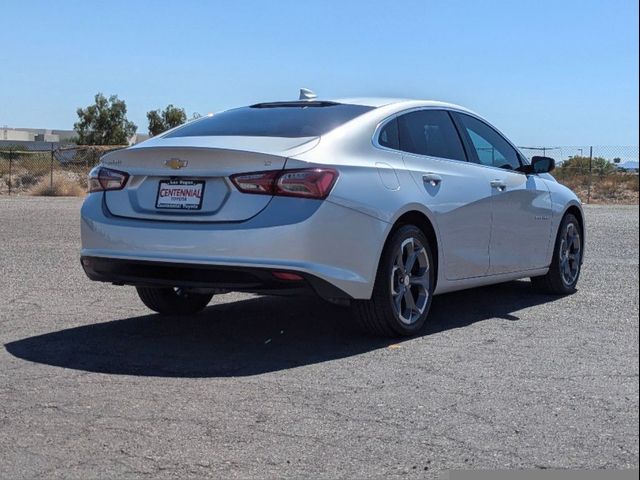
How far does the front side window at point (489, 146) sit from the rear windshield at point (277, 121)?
1152mm

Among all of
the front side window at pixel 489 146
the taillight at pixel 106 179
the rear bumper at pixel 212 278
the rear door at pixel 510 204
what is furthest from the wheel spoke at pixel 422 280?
the taillight at pixel 106 179

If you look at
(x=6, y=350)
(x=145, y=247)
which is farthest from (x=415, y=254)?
(x=6, y=350)

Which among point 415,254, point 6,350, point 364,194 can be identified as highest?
point 364,194

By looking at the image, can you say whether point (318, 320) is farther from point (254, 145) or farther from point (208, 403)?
point (208, 403)

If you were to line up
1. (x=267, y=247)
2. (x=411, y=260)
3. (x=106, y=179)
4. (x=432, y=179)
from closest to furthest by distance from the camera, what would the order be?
(x=267, y=247)
(x=106, y=179)
(x=411, y=260)
(x=432, y=179)

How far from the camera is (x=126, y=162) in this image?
5918mm

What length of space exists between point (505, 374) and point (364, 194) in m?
1.40

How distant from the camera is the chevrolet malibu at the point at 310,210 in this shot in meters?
5.45

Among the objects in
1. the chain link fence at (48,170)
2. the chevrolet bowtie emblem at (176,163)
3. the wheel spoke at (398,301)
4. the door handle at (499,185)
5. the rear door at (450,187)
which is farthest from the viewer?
the chain link fence at (48,170)

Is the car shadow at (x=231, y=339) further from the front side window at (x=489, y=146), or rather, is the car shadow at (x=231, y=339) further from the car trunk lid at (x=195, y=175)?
the front side window at (x=489, y=146)

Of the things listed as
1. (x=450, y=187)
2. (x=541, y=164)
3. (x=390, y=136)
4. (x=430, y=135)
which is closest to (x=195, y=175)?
(x=390, y=136)

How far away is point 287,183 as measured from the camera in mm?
5465

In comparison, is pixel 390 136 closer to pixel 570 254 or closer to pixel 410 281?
pixel 410 281

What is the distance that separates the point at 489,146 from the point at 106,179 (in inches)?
120
